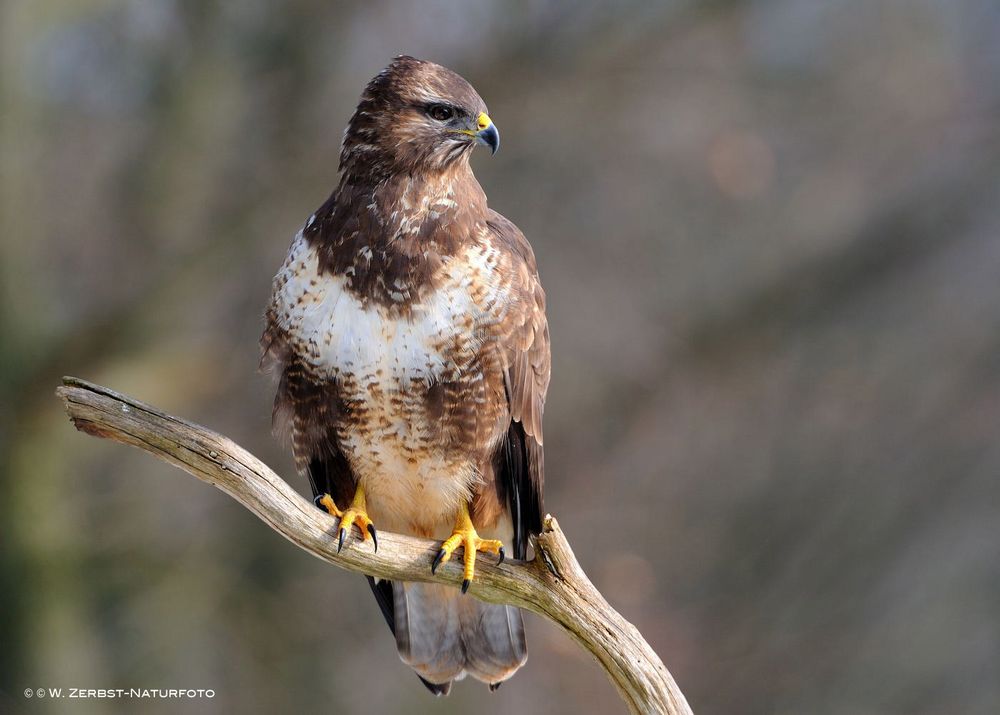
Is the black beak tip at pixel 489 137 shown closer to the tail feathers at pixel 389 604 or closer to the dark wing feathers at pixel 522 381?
the dark wing feathers at pixel 522 381

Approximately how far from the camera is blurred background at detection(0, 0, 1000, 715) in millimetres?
8594

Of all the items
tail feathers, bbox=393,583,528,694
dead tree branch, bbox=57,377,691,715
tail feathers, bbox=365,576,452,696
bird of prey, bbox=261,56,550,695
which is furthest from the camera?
tail feathers, bbox=365,576,452,696

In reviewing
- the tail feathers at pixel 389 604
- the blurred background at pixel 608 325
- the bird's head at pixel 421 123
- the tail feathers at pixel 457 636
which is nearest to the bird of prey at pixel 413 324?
the bird's head at pixel 421 123

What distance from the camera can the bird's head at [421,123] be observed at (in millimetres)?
4090

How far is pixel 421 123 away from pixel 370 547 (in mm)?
1321

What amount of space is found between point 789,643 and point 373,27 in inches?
214

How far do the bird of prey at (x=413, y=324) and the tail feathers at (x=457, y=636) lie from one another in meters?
0.46

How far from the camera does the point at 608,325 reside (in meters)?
10.2

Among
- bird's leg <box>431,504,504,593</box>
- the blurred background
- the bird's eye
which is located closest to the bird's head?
the bird's eye

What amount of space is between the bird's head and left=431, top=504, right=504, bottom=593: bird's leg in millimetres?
1158

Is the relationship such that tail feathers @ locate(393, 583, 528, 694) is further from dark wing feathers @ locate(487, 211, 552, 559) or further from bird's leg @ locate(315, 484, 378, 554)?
bird's leg @ locate(315, 484, 378, 554)

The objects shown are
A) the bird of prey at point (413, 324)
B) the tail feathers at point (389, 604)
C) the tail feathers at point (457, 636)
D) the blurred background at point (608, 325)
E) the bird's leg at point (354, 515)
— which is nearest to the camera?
the bird of prey at point (413, 324)

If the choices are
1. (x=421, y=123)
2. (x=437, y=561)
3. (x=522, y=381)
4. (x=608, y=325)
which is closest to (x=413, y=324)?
(x=522, y=381)

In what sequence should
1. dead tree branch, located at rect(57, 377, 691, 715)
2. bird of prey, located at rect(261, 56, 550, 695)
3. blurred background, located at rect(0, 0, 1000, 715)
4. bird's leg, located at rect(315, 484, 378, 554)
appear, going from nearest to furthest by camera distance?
dead tree branch, located at rect(57, 377, 691, 715) → bird of prey, located at rect(261, 56, 550, 695) → bird's leg, located at rect(315, 484, 378, 554) → blurred background, located at rect(0, 0, 1000, 715)
